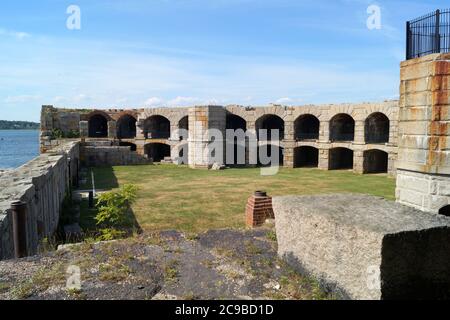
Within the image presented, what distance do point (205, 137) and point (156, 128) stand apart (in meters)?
9.58

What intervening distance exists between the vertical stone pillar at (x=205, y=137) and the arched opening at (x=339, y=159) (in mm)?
7263

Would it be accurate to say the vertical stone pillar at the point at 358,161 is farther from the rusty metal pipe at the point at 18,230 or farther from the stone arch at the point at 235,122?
the rusty metal pipe at the point at 18,230

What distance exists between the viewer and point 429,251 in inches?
139

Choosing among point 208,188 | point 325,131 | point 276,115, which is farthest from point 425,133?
point 276,115

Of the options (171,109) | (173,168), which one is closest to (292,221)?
(173,168)

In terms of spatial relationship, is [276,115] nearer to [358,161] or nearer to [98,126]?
[358,161]

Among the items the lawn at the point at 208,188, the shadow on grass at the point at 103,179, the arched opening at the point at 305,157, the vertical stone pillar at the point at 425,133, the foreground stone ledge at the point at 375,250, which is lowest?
the lawn at the point at 208,188

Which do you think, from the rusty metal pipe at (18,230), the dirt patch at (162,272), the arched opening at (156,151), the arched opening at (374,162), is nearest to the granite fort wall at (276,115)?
the arched opening at (374,162)

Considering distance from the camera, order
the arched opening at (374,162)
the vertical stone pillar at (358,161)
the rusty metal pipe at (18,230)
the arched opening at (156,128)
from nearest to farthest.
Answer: the rusty metal pipe at (18,230)
the vertical stone pillar at (358,161)
the arched opening at (374,162)
the arched opening at (156,128)

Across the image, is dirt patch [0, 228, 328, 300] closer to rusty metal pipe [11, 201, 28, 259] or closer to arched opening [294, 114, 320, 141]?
rusty metal pipe [11, 201, 28, 259]

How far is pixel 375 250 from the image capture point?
3312 millimetres

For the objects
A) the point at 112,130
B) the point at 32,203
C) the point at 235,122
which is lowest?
the point at 32,203

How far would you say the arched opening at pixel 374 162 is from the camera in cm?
2280

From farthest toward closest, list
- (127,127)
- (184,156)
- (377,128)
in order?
(127,127) → (184,156) → (377,128)
